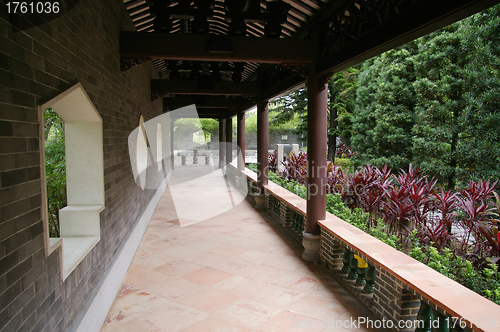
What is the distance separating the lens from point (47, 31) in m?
2.01

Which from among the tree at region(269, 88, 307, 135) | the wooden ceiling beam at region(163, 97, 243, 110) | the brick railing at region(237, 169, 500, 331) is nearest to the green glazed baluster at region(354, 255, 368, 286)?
the brick railing at region(237, 169, 500, 331)

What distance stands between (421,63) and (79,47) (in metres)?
8.26

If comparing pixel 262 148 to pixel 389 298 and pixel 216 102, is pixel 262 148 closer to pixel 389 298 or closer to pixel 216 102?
pixel 216 102

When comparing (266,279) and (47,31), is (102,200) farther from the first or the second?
(266,279)

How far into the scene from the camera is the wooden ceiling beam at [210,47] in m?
4.04

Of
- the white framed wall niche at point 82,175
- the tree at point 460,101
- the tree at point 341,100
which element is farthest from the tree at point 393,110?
the white framed wall niche at point 82,175

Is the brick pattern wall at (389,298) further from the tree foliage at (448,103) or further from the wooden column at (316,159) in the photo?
the tree foliage at (448,103)

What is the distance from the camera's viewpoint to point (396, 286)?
2.79 m

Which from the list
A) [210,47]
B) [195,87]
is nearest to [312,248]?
[210,47]

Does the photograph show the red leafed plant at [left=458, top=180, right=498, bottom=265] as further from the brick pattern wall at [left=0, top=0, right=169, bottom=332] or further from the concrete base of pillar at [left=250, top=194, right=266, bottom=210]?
the concrete base of pillar at [left=250, top=194, right=266, bottom=210]

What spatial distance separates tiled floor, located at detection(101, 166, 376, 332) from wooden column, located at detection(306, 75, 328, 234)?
2.28ft

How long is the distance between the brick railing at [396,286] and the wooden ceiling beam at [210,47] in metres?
2.39

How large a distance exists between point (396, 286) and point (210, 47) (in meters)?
3.34

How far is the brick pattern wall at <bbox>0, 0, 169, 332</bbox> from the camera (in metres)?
1.54
